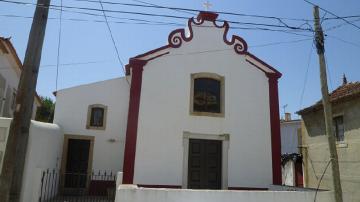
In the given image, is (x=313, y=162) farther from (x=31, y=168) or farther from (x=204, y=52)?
(x=31, y=168)

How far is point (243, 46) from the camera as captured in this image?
49.3ft

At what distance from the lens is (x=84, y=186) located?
1506 centimetres

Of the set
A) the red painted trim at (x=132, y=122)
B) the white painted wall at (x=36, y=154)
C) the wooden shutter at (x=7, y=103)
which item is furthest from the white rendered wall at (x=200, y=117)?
the wooden shutter at (x=7, y=103)

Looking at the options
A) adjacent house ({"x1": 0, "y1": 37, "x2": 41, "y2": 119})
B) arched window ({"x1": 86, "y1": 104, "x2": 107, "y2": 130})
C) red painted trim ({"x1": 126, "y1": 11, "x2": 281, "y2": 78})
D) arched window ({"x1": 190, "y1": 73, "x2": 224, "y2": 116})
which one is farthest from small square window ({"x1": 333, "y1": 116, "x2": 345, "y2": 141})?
adjacent house ({"x1": 0, "y1": 37, "x2": 41, "y2": 119})

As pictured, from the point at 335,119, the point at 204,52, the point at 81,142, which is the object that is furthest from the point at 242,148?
the point at 81,142

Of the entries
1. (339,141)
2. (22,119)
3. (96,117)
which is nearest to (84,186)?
(96,117)

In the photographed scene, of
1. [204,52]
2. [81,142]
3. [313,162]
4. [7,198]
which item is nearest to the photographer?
[7,198]

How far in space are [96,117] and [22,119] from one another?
8999 mm

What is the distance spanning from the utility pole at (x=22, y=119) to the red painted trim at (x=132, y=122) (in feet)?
19.5

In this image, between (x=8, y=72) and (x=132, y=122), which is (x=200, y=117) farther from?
(x=8, y=72)

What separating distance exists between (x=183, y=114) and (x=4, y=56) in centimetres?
897

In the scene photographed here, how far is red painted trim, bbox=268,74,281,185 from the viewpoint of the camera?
1398 centimetres

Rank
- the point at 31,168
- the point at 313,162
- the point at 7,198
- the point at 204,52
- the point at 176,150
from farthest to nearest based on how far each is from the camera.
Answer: the point at 313,162
the point at 204,52
the point at 176,150
the point at 31,168
the point at 7,198

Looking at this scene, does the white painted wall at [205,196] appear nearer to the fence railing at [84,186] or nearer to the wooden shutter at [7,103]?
the fence railing at [84,186]
